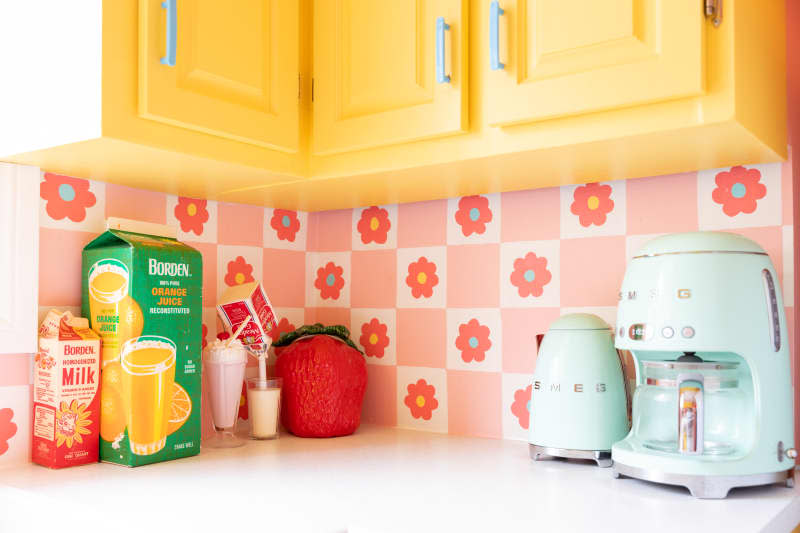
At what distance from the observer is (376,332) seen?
5.71 ft

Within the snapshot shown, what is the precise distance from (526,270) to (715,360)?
492 millimetres

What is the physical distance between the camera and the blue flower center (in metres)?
1.34

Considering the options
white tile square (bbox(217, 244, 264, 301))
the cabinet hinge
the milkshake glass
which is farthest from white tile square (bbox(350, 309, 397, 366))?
the cabinet hinge

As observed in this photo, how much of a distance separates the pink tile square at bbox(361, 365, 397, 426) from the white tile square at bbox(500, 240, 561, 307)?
35cm

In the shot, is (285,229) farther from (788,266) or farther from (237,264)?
(788,266)

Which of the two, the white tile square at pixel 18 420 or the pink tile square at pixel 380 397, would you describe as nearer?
the white tile square at pixel 18 420

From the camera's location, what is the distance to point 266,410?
1.52 m

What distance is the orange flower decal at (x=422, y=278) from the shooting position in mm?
1662

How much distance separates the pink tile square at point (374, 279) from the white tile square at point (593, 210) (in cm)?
45

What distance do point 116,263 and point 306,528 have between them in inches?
25.2

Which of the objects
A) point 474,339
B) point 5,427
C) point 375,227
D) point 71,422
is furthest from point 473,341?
point 5,427

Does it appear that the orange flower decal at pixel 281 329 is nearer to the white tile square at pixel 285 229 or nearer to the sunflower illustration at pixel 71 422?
the white tile square at pixel 285 229

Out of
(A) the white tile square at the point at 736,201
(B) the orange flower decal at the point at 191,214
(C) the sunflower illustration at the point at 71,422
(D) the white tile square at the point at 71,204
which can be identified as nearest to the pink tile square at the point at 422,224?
(B) the orange flower decal at the point at 191,214

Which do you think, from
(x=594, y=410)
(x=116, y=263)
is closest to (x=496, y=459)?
(x=594, y=410)
